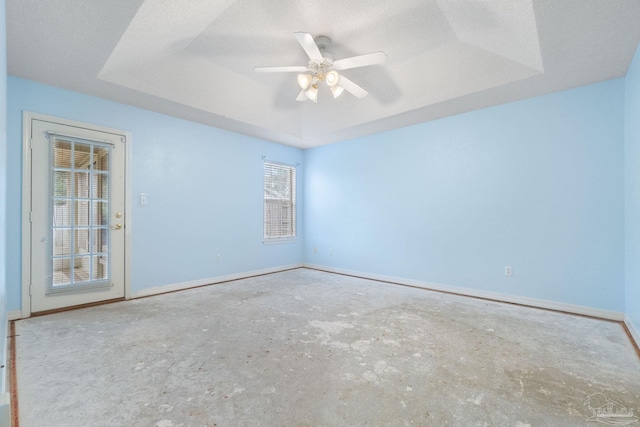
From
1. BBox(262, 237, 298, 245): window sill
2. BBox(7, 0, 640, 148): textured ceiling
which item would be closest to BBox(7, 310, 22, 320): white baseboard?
BBox(7, 0, 640, 148): textured ceiling

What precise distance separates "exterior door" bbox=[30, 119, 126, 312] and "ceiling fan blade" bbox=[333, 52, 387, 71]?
2845 millimetres

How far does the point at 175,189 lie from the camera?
4117 millimetres

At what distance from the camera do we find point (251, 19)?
110 inches

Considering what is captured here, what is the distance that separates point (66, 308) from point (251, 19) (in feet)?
12.0

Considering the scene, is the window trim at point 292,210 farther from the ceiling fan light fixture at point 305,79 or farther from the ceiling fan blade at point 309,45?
the ceiling fan blade at point 309,45

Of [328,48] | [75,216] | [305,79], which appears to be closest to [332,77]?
[305,79]

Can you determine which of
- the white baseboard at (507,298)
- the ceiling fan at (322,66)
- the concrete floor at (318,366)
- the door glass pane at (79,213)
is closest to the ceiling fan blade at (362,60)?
the ceiling fan at (322,66)

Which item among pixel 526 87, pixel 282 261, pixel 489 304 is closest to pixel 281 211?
pixel 282 261

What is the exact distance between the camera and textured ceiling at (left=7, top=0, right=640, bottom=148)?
2268mm

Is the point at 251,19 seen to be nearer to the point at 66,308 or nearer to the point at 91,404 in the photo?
the point at 91,404

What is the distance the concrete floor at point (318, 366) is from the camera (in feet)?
5.12

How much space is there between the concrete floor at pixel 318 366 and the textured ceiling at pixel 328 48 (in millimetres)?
2486

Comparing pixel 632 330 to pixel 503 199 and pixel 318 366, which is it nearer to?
pixel 503 199

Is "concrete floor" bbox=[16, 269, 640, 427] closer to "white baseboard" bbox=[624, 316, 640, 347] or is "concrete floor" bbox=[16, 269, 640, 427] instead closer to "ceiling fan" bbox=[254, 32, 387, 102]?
"white baseboard" bbox=[624, 316, 640, 347]
